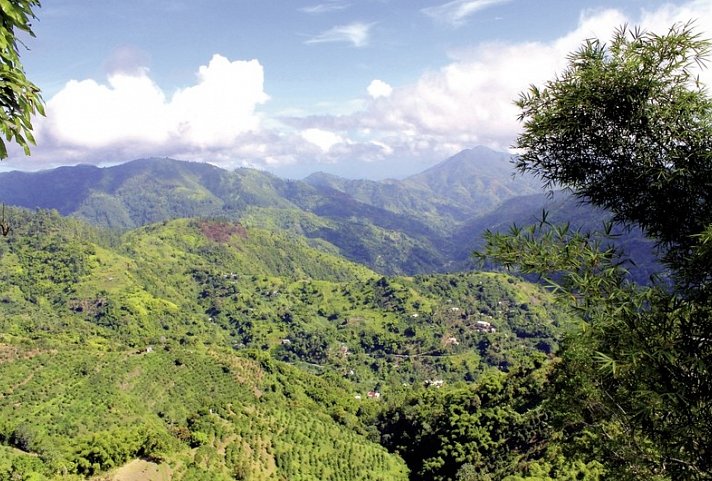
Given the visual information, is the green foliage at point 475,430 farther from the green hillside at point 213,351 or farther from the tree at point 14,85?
the tree at point 14,85

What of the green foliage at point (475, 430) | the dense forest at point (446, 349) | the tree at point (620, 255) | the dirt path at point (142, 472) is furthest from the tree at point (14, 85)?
the green foliage at point (475, 430)

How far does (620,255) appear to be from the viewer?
552cm

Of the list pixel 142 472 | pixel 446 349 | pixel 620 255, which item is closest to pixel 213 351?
pixel 142 472

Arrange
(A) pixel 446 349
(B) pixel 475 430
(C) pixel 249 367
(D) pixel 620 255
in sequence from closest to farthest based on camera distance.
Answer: (D) pixel 620 255, (B) pixel 475 430, (C) pixel 249 367, (A) pixel 446 349

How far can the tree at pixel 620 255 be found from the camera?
4.97 metres

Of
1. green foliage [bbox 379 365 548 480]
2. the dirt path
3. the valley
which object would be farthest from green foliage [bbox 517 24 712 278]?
green foliage [bbox 379 365 548 480]

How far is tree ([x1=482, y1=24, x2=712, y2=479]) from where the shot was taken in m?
4.97

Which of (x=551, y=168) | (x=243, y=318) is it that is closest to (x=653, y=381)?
Result: (x=551, y=168)

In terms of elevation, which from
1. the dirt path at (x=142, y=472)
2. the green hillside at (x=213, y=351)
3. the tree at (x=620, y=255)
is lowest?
the green hillside at (x=213, y=351)

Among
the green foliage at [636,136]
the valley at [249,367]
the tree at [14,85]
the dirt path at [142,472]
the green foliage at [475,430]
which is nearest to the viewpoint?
the tree at [14,85]

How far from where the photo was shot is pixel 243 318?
491 feet

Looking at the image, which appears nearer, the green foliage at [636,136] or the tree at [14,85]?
the tree at [14,85]

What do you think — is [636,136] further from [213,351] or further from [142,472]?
[213,351]

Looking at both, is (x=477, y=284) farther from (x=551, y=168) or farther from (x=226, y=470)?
(x=551, y=168)
